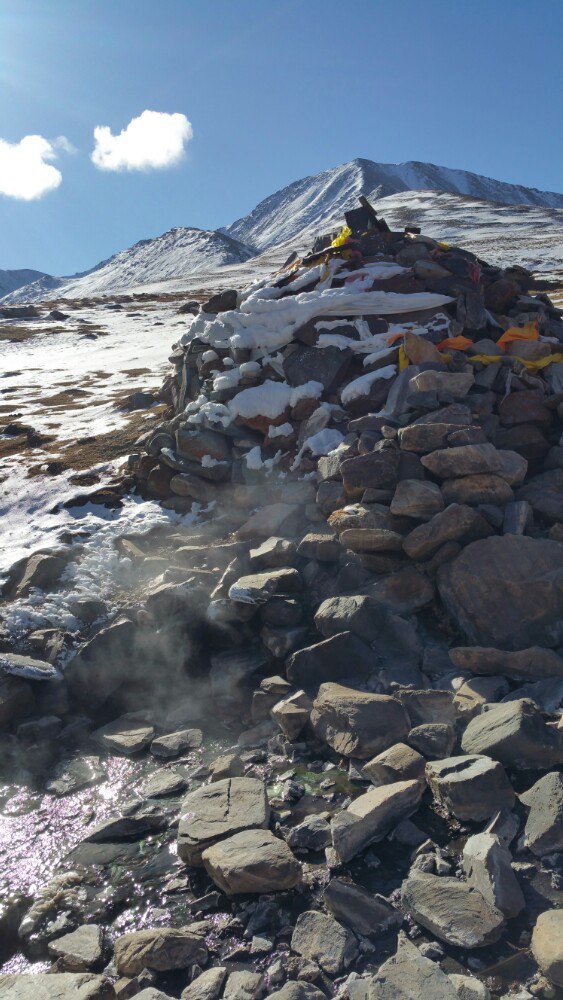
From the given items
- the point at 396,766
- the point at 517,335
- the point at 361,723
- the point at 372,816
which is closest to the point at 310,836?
the point at 372,816

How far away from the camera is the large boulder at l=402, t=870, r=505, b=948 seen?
13.4 ft

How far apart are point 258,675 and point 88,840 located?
2.50 meters

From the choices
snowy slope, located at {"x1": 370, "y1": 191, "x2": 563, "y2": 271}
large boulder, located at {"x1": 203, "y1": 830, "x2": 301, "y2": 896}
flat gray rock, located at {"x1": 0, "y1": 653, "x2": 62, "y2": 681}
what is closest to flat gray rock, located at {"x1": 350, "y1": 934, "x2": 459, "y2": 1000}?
large boulder, located at {"x1": 203, "y1": 830, "x2": 301, "y2": 896}

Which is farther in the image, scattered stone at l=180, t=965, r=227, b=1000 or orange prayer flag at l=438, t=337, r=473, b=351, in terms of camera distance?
orange prayer flag at l=438, t=337, r=473, b=351

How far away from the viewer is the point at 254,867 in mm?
4828

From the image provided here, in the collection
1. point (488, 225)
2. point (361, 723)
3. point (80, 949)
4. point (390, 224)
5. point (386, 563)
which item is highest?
point (390, 224)

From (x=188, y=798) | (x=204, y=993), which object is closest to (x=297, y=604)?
(x=188, y=798)

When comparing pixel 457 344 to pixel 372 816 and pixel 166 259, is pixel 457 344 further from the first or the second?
pixel 166 259

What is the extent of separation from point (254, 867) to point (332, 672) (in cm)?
253

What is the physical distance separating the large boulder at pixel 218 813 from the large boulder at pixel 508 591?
2.89m

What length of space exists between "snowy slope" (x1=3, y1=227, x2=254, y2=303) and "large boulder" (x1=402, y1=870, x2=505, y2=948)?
113m

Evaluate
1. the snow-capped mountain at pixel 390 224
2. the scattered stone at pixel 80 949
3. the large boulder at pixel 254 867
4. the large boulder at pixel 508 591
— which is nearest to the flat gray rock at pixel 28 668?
the scattered stone at pixel 80 949

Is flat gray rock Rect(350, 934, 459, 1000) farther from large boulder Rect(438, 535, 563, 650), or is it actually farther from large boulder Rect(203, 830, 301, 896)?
large boulder Rect(438, 535, 563, 650)

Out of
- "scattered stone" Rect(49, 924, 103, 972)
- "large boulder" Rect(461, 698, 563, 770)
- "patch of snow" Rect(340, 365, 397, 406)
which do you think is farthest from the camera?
"patch of snow" Rect(340, 365, 397, 406)
